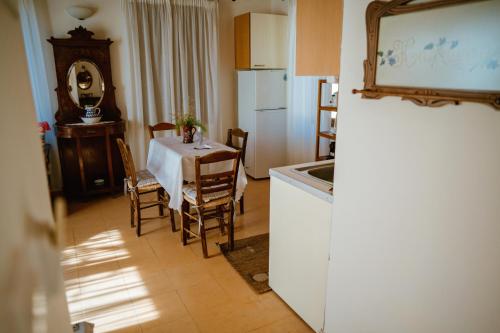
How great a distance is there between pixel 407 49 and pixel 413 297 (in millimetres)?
996

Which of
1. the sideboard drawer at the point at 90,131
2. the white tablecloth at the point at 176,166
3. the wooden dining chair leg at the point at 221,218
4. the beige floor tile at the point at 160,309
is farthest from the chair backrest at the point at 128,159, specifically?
the beige floor tile at the point at 160,309

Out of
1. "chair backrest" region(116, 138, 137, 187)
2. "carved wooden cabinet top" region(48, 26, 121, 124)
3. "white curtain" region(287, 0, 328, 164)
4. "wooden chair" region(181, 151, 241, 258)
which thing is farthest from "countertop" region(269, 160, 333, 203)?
"carved wooden cabinet top" region(48, 26, 121, 124)

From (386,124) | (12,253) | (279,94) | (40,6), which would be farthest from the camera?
(279,94)

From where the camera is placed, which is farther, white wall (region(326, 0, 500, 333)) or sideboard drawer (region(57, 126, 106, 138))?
sideboard drawer (region(57, 126, 106, 138))

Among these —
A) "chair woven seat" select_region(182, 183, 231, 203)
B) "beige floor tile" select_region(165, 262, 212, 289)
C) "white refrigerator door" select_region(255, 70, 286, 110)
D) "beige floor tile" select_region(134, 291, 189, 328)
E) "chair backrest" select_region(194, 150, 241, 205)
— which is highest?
"white refrigerator door" select_region(255, 70, 286, 110)

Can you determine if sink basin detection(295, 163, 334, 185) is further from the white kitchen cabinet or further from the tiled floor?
the tiled floor

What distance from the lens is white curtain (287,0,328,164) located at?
16.3ft

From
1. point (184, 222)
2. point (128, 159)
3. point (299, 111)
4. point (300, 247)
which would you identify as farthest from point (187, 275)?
point (299, 111)

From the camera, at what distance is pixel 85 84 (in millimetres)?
4375

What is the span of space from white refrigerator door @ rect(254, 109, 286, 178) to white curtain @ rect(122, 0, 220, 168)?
825 millimetres

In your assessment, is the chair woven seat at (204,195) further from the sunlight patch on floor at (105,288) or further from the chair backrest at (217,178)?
the sunlight patch on floor at (105,288)

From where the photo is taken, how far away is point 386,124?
1.47 m

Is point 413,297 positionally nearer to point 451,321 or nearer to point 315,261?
point 451,321

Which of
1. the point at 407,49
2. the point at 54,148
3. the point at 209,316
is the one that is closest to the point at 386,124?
the point at 407,49
